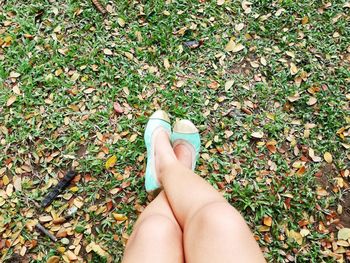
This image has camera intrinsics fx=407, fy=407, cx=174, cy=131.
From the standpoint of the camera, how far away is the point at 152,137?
293cm

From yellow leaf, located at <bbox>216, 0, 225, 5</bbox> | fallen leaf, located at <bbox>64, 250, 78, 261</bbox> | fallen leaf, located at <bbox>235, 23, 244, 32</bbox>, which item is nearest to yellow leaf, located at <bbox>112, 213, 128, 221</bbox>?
fallen leaf, located at <bbox>64, 250, 78, 261</bbox>

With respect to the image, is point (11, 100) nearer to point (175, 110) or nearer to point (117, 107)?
point (117, 107)

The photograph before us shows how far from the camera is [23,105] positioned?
3166mm

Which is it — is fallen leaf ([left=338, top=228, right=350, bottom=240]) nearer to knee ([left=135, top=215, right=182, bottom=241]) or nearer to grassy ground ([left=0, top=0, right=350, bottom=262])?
grassy ground ([left=0, top=0, right=350, bottom=262])

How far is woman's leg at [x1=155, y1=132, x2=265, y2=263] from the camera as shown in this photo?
5.80ft

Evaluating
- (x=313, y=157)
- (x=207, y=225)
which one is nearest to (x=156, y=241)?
(x=207, y=225)

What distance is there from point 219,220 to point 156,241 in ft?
1.05

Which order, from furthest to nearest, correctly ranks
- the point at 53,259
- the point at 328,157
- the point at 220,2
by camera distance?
the point at 220,2, the point at 328,157, the point at 53,259

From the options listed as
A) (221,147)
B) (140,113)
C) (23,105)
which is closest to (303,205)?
(221,147)

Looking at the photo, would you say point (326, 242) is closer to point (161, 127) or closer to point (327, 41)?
point (161, 127)

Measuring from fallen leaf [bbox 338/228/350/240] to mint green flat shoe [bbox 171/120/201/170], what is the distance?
1111 millimetres

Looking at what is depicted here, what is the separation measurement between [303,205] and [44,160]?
74.8 inches

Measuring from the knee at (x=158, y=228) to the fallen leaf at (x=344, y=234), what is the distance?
4.36 feet

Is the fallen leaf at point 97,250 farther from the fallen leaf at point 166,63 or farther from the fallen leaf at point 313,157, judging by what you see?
the fallen leaf at point 313,157
